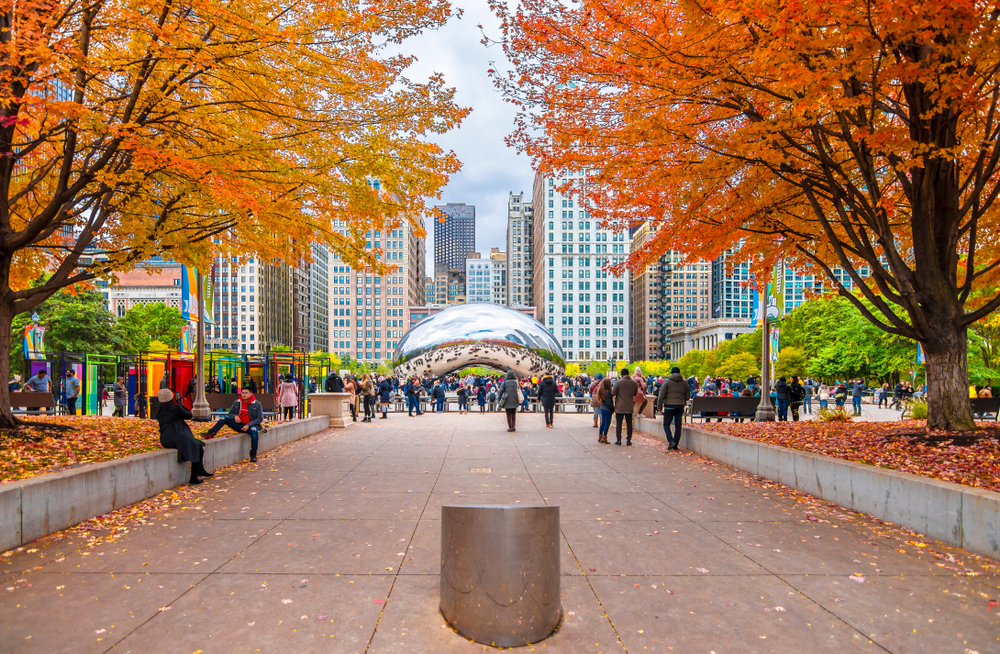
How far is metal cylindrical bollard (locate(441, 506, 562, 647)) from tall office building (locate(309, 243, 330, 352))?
167m

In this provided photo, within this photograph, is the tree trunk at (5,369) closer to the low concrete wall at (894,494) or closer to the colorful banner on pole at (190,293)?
the colorful banner on pole at (190,293)

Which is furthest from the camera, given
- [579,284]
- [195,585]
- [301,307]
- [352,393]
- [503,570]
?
[301,307]

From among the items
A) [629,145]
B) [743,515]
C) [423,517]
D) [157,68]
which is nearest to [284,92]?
[157,68]

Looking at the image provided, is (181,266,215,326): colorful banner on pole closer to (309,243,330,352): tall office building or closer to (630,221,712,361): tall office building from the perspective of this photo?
(309,243,330,352): tall office building

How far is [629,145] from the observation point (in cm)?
974

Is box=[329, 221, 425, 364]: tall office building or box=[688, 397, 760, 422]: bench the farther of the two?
box=[329, 221, 425, 364]: tall office building

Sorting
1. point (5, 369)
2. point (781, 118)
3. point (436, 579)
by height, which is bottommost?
point (436, 579)

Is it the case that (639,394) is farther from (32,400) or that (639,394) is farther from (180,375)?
(32,400)

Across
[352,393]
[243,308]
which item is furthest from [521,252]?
[352,393]

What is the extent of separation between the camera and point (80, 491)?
659 cm

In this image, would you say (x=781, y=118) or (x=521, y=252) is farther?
(x=521, y=252)

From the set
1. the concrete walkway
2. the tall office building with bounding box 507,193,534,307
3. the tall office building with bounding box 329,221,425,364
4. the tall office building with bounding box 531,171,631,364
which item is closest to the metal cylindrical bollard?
the concrete walkway

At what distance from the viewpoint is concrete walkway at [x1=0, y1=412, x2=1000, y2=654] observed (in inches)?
150

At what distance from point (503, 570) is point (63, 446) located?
7950 millimetres
